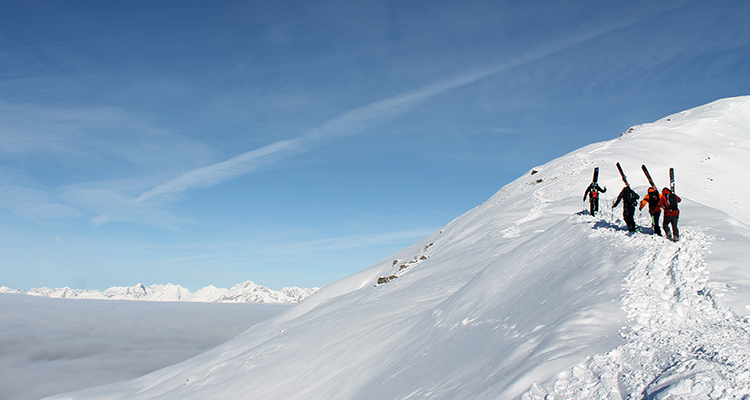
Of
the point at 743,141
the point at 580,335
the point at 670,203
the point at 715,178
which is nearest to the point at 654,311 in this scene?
the point at 580,335

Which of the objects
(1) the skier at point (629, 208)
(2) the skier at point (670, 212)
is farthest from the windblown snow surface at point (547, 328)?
(1) the skier at point (629, 208)

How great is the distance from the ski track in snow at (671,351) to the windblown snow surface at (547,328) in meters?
0.02

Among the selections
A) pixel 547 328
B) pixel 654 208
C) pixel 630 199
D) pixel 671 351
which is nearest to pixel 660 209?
pixel 654 208

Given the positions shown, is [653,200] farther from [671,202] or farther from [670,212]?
[670,212]

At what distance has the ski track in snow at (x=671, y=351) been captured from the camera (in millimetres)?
4434

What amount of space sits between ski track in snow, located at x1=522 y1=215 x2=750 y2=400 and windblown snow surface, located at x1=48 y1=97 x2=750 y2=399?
20 millimetres

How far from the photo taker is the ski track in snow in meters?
4.43

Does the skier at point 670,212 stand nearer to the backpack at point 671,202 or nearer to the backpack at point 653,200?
the backpack at point 671,202

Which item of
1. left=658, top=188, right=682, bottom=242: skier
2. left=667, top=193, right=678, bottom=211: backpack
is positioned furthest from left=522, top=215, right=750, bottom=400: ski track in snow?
left=667, top=193, right=678, bottom=211: backpack

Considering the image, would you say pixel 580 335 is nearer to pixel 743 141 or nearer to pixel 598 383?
pixel 598 383

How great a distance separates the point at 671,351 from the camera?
5.16 meters

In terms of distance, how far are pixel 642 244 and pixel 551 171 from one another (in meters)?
29.9

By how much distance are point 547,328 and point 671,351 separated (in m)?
2.16

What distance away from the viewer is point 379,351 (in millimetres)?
14000
